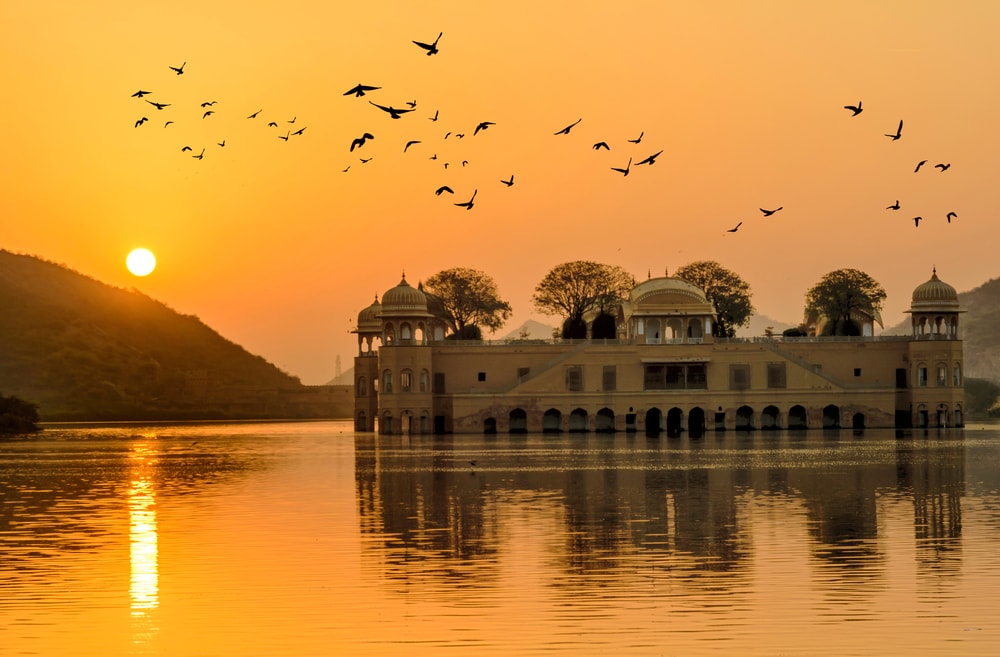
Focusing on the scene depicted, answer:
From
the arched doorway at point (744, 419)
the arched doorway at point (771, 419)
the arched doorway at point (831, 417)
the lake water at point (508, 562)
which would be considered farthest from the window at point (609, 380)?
the lake water at point (508, 562)

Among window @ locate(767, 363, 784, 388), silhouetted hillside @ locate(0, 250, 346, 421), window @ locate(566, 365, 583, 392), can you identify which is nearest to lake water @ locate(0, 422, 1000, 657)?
window @ locate(767, 363, 784, 388)

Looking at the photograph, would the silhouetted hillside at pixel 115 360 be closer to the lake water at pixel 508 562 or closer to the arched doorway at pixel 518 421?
A: the arched doorway at pixel 518 421

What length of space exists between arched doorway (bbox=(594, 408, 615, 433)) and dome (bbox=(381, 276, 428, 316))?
39.3 ft

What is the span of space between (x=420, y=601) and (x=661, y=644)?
4395 millimetres

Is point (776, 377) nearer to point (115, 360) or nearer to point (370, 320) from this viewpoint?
point (370, 320)

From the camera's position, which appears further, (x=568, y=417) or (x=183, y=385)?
(x=183, y=385)

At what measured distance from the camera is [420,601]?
2141cm

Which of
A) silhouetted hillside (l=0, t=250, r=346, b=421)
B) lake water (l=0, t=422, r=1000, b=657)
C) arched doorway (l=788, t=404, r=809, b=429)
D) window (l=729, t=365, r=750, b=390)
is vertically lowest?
lake water (l=0, t=422, r=1000, b=657)

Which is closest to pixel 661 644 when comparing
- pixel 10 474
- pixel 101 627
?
pixel 101 627

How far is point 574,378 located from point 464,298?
1082 inches

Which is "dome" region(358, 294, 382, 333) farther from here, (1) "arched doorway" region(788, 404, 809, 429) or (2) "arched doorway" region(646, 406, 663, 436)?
(1) "arched doorway" region(788, 404, 809, 429)

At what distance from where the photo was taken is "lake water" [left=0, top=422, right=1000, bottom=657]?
1878 centimetres

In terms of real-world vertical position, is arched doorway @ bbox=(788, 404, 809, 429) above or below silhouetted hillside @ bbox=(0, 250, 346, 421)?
below

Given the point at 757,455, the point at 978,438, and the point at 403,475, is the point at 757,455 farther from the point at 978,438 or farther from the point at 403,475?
the point at 978,438
